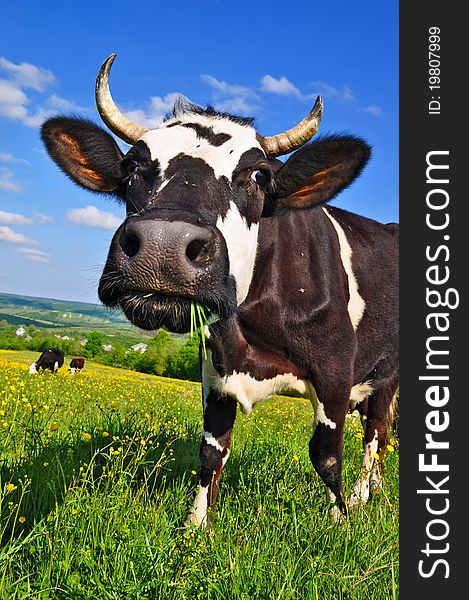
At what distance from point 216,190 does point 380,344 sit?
3.21 m

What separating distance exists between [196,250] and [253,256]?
1357mm

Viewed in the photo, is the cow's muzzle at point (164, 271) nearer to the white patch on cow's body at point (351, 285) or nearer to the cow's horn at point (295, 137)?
the cow's horn at point (295, 137)

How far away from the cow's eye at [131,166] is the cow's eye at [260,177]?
784mm

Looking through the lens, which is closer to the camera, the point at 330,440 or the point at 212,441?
the point at 330,440

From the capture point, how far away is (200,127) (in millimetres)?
4066

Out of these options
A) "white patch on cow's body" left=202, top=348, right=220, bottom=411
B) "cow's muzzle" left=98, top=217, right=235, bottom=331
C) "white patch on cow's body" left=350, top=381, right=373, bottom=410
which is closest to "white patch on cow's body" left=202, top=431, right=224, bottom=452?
"white patch on cow's body" left=202, top=348, right=220, bottom=411

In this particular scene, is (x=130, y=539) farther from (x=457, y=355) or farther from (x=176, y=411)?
(x=176, y=411)

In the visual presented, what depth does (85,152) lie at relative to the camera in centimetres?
471

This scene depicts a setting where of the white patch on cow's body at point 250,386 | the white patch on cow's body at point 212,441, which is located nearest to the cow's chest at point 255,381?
the white patch on cow's body at point 250,386

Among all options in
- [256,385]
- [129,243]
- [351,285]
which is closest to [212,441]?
[256,385]

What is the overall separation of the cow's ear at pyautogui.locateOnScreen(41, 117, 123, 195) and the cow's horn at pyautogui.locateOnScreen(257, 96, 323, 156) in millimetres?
1192

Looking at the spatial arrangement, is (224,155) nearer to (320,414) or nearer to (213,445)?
(320,414)

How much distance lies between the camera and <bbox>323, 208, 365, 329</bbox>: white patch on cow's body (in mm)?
5492

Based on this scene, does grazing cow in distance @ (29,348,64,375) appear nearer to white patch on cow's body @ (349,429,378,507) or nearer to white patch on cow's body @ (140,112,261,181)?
white patch on cow's body @ (349,429,378,507)
